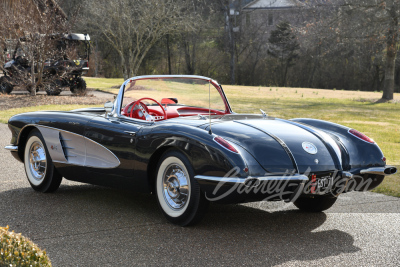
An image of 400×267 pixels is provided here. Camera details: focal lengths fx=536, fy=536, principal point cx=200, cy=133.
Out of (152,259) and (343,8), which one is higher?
(343,8)

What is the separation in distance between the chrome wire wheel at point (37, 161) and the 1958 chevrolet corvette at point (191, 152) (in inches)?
0.5

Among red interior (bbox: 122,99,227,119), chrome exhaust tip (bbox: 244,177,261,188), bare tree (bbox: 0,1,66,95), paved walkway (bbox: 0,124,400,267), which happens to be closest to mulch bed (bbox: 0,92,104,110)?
bare tree (bbox: 0,1,66,95)

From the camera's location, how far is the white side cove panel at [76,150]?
5207 mm

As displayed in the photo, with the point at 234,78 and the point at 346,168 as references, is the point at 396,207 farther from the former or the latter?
the point at 234,78

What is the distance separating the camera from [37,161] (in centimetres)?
600

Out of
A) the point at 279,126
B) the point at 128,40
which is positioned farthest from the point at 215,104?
the point at 128,40

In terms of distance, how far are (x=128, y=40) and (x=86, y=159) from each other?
2641 centimetres

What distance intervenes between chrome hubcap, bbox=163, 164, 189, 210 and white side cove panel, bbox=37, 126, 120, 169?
66cm

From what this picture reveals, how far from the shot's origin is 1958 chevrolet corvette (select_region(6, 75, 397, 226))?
4.20 meters

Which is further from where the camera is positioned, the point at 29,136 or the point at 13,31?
the point at 13,31

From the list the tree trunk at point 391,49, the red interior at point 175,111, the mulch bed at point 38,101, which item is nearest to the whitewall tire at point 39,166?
the red interior at point 175,111

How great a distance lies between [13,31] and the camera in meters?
21.3

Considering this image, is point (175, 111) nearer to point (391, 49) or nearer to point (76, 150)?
point (76, 150)

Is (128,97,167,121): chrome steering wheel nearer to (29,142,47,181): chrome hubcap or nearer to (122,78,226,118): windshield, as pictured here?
(122,78,226,118): windshield
